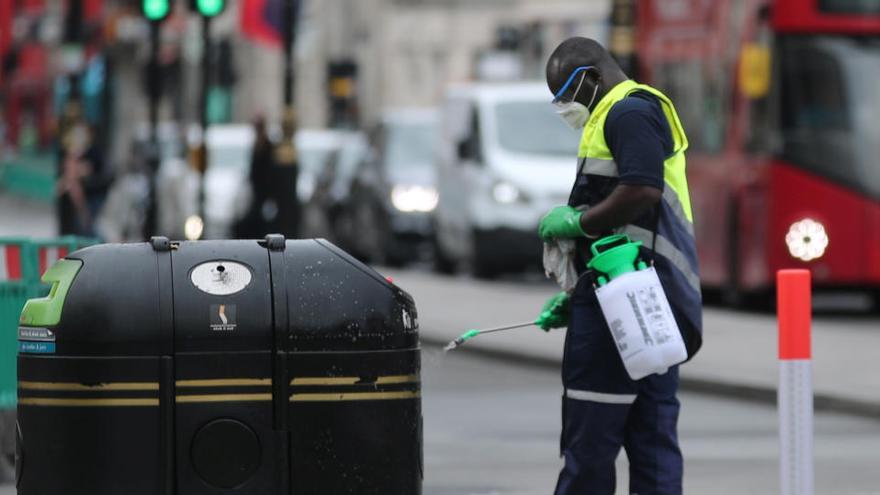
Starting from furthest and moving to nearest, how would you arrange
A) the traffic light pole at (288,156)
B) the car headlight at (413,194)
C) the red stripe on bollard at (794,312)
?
1. the car headlight at (413,194)
2. the traffic light pole at (288,156)
3. the red stripe on bollard at (794,312)

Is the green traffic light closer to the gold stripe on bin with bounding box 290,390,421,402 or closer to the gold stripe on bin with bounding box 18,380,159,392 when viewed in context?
the gold stripe on bin with bounding box 290,390,421,402

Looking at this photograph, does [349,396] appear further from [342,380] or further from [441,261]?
[441,261]

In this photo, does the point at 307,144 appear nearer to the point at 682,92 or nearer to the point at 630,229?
the point at 682,92

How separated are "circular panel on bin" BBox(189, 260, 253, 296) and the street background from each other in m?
1.21

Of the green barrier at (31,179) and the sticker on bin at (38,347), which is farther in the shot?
the green barrier at (31,179)

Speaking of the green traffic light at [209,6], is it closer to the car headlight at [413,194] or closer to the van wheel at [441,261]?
the van wheel at [441,261]

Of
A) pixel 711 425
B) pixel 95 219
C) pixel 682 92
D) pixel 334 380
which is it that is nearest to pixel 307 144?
pixel 95 219

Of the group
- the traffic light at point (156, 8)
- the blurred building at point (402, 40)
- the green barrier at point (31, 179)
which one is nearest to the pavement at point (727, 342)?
the traffic light at point (156, 8)

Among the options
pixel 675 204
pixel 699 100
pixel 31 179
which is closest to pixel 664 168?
pixel 675 204

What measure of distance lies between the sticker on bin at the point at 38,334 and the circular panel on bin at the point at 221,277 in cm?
44

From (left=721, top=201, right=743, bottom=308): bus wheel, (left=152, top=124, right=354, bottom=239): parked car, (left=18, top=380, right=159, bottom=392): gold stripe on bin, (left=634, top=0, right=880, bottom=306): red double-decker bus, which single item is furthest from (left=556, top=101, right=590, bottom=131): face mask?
(left=152, top=124, right=354, bottom=239): parked car

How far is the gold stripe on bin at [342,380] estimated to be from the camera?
24.4ft

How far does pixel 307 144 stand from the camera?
3428 cm

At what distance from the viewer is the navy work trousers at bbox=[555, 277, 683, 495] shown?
7242 mm
